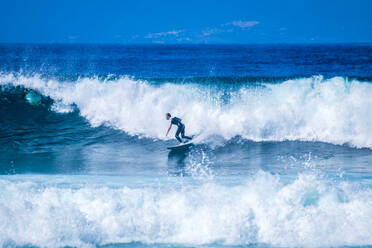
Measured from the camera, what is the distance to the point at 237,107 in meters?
13.8

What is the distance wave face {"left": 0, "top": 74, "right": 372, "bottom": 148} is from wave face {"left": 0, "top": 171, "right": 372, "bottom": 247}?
6.20m

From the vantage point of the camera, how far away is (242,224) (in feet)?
19.3

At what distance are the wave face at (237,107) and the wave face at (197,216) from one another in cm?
620

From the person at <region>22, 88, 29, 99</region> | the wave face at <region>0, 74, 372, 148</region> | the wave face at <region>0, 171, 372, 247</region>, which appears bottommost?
the wave face at <region>0, 171, 372, 247</region>

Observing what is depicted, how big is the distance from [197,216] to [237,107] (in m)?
8.17

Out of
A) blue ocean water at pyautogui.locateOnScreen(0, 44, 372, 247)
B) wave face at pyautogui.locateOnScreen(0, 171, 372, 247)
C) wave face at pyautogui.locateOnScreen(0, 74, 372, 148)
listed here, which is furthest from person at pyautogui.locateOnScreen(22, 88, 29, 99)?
wave face at pyautogui.locateOnScreen(0, 171, 372, 247)

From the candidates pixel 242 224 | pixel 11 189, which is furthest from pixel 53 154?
pixel 242 224

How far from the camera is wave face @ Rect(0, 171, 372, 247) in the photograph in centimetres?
570

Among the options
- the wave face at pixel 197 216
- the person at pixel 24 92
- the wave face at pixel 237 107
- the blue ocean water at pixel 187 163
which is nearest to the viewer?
the wave face at pixel 197 216

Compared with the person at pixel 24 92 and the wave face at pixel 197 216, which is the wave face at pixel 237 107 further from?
the wave face at pixel 197 216

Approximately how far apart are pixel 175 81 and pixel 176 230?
413 inches

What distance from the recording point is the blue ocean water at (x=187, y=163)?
5.83 meters

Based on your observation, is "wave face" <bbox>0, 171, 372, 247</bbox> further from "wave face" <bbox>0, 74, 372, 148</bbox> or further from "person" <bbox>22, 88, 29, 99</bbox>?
"person" <bbox>22, 88, 29, 99</bbox>

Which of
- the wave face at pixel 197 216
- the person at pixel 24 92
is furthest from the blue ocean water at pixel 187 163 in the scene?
the person at pixel 24 92
